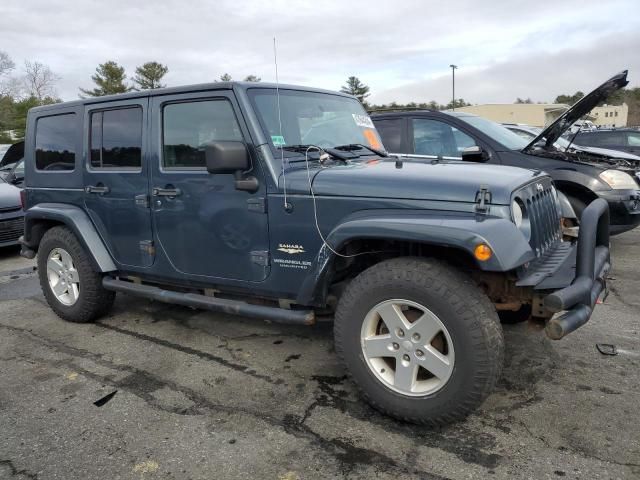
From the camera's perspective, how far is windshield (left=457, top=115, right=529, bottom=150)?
6215 millimetres

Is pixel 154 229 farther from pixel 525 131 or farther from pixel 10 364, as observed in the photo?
pixel 525 131

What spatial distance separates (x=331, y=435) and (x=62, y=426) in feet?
5.06

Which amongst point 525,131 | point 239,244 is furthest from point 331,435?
point 525,131

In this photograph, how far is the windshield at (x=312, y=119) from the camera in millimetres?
3389

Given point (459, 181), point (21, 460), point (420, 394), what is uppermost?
point (459, 181)

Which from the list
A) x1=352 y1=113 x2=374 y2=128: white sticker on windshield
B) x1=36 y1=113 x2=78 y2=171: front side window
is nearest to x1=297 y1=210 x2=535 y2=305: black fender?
x1=352 y1=113 x2=374 y2=128: white sticker on windshield

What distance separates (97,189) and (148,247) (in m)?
0.72

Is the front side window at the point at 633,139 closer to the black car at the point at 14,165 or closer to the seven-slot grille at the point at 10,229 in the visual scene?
the seven-slot grille at the point at 10,229

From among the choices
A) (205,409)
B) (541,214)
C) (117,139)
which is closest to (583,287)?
(541,214)

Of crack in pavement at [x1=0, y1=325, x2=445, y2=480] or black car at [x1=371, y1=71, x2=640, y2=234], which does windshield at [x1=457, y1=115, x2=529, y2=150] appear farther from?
crack in pavement at [x1=0, y1=325, x2=445, y2=480]

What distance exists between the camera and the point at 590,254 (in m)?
2.71

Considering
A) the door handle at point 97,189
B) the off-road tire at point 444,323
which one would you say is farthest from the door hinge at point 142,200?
the off-road tire at point 444,323

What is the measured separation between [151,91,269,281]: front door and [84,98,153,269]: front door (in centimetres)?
15

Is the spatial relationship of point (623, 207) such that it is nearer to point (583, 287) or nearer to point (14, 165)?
point (583, 287)
